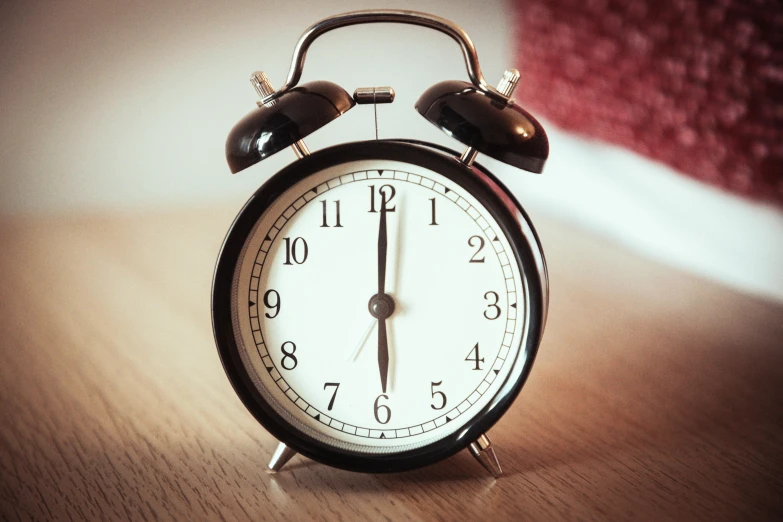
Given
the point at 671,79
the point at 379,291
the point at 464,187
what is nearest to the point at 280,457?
the point at 379,291

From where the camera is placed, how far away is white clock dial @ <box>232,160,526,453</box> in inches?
29.2

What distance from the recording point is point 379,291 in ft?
2.48

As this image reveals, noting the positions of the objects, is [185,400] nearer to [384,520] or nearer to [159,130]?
[384,520]

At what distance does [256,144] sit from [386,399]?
268mm

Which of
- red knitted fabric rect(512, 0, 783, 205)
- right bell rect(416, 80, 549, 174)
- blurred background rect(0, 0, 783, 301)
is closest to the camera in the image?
right bell rect(416, 80, 549, 174)

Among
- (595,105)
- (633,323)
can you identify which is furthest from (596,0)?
(633,323)

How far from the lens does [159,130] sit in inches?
79.4

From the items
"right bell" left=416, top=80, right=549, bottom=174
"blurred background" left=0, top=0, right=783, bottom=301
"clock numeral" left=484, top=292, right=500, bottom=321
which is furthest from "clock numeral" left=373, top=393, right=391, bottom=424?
"blurred background" left=0, top=0, right=783, bottom=301

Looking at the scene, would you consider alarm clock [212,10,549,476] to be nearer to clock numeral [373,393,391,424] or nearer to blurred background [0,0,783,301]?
clock numeral [373,393,391,424]

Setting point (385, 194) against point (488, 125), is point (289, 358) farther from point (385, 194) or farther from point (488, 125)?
point (488, 125)

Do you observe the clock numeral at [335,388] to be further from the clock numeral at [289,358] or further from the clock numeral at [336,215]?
the clock numeral at [336,215]

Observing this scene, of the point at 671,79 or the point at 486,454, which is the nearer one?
the point at 486,454

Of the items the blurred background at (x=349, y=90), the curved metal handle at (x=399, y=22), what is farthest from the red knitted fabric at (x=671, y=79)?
the curved metal handle at (x=399, y=22)

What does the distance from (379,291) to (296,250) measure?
0.29ft
